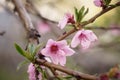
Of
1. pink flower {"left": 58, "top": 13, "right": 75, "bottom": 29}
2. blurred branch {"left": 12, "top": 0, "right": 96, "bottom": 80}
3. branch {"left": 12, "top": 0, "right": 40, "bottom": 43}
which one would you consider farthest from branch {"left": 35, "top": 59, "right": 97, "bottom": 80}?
branch {"left": 12, "top": 0, "right": 40, "bottom": 43}

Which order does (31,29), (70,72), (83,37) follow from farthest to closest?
(31,29) < (83,37) < (70,72)

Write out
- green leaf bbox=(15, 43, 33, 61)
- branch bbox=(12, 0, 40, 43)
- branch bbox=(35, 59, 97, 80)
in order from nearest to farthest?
branch bbox=(35, 59, 97, 80) < green leaf bbox=(15, 43, 33, 61) < branch bbox=(12, 0, 40, 43)

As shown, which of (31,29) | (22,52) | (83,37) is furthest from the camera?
(31,29)

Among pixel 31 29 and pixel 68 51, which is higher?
pixel 31 29

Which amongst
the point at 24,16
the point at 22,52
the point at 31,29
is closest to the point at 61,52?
the point at 22,52

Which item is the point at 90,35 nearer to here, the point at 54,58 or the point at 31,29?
the point at 54,58

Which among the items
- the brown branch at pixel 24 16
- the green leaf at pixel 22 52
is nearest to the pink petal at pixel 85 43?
the green leaf at pixel 22 52

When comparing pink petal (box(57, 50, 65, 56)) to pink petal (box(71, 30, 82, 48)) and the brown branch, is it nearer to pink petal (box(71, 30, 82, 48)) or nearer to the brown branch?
pink petal (box(71, 30, 82, 48))

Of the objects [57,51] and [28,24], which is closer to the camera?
[57,51]
